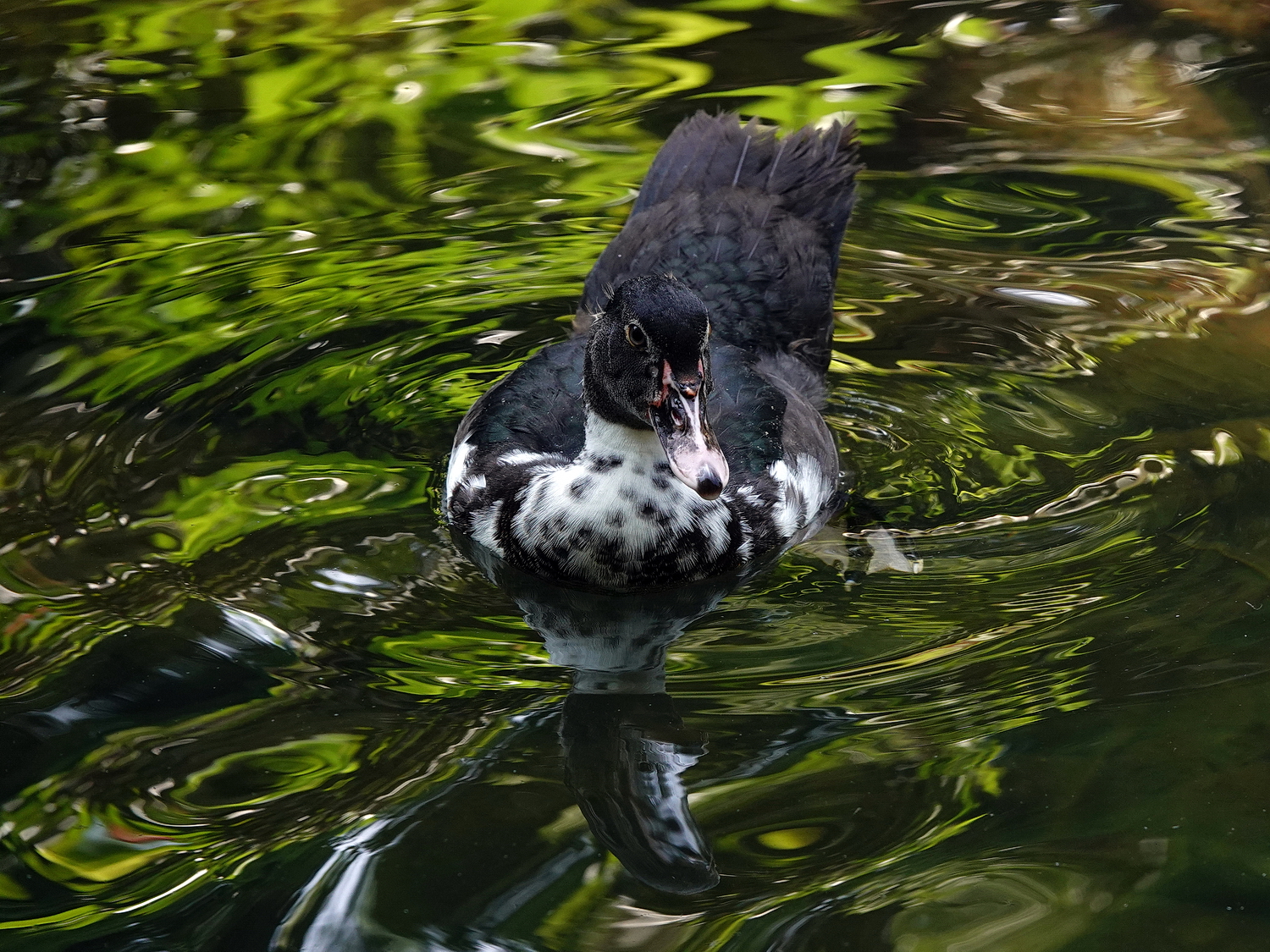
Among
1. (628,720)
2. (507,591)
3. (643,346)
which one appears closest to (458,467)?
(507,591)

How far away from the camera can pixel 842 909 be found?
12.7 ft

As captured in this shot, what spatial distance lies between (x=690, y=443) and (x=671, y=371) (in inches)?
9.4

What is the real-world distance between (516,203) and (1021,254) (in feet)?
8.46

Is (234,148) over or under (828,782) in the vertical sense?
over

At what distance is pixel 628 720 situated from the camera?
4.72 m

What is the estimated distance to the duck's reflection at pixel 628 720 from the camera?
164 inches

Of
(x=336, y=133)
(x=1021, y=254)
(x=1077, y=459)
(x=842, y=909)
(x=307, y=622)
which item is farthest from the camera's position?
(x=336, y=133)

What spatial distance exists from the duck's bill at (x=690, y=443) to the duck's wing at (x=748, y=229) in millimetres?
1140

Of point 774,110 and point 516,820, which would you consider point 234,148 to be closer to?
point 774,110

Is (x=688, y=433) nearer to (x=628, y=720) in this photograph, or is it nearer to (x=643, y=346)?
(x=643, y=346)

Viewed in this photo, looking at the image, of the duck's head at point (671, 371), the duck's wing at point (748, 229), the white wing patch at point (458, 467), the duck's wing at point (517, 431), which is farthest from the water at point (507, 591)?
the duck's head at point (671, 371)

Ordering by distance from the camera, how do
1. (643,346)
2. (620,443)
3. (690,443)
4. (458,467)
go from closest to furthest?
(690,443) < (643,346) < (620,443) < (458,467)

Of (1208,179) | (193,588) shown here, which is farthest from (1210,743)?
(1208,179)

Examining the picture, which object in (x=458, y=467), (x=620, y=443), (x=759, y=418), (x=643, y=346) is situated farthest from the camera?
(x=458, y=467)
